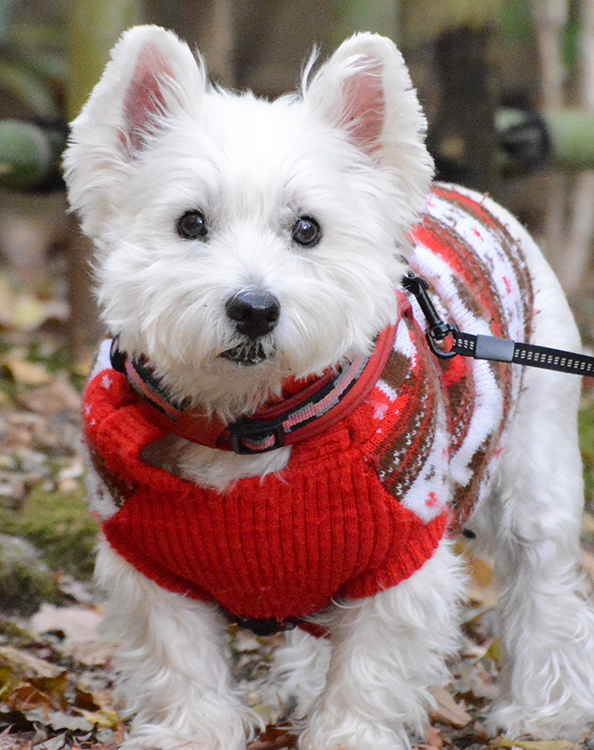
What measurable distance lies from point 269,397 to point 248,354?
0.25 metres

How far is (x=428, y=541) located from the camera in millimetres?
2777

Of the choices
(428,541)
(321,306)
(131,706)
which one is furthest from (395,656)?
(321,306)

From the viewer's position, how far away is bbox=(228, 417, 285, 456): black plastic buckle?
2.63m

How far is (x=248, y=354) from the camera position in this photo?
96.6 inches

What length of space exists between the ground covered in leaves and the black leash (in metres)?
1.10

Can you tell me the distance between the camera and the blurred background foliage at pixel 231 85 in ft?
17.4

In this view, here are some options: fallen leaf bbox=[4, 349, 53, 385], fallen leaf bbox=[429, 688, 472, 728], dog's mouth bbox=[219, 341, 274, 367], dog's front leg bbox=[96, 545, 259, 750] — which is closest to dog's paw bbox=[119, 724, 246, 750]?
dog's front leg bbox=[96, 545, 259, 750]

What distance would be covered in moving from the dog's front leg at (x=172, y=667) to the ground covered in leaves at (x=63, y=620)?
254 mm

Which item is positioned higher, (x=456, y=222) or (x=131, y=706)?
(x=456, y=222)

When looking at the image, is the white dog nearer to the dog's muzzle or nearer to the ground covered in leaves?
the dog's muzzle

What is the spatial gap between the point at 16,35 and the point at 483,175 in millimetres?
5769

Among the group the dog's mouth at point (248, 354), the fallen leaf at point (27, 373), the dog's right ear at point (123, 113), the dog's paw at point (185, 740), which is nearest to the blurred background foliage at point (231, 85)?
the fallen leaf at point (27, 373)

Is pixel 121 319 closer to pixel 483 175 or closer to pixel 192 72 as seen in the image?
pixel 192 72

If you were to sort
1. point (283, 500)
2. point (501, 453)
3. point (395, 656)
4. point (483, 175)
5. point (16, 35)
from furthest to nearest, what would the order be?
1. point (16, 35)
2. point (483, 175)
3. point (501, 453)
4. point (395, 656)
5. point (283, 500)
